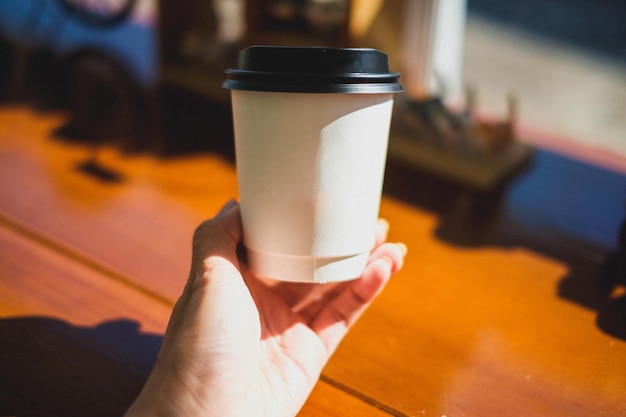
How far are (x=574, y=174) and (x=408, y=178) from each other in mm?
363

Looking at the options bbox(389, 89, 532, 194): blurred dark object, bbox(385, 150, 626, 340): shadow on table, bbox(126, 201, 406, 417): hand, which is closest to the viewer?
bbox(126, 201, 406, 417): hand

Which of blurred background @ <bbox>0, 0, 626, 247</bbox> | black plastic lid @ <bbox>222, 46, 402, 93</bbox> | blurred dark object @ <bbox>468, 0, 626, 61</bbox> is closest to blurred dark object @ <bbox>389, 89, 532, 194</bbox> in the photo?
blurred background @ <bbox>0, 0, 626, 247</bbox>

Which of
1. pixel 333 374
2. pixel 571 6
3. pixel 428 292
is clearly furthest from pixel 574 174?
pixel 571 6

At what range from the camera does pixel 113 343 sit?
24.8 inches

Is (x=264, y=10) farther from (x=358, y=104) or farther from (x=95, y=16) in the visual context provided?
(x=358, y=104)

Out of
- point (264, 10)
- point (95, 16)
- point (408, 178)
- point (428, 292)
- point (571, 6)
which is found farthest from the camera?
point (571, 6)

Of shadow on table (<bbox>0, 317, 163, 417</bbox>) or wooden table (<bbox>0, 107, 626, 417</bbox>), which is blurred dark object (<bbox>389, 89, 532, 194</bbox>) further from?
shadow on table (<bbox>0, 317, 163, 417</bbox>)

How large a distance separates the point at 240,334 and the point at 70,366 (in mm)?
212

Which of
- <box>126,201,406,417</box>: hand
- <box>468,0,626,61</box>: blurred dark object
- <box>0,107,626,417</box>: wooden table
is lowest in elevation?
<box>468,0,626,61</box>: blurred dark object

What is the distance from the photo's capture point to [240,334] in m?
0.51

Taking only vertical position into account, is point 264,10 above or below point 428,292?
above

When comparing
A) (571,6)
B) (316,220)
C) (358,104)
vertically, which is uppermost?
(358,104)

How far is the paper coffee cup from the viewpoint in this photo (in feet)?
1.69

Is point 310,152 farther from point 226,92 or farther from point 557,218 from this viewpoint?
point 226,92
